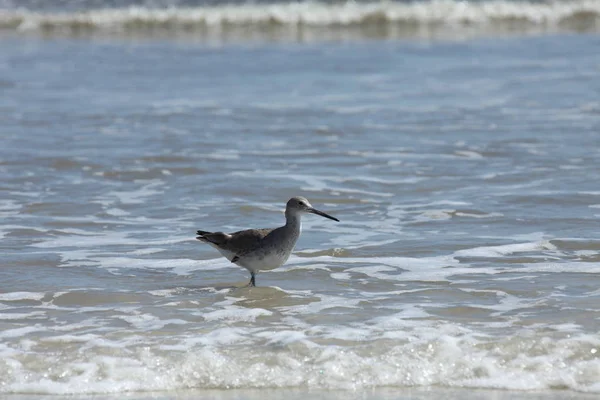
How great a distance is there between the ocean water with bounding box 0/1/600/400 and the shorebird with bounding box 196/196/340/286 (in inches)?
7.3

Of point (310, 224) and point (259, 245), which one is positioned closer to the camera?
point (259, 245)

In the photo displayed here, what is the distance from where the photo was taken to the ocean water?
18.9ft

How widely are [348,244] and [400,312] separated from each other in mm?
1944

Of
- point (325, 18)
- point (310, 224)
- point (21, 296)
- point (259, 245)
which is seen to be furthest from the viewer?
point (325, 18)

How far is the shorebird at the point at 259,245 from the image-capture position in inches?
292

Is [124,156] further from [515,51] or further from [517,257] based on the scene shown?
[515,51]

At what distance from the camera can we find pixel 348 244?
28.1ft

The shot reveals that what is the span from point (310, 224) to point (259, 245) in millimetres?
2080

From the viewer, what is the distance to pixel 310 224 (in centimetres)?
948

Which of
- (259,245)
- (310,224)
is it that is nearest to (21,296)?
(259,245)

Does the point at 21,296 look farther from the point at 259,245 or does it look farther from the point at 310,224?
the point at 310,224

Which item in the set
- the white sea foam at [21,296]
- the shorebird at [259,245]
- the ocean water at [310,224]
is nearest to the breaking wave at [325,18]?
the ocean water at [310,224]

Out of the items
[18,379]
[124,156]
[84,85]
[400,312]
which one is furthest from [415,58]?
[18,379]

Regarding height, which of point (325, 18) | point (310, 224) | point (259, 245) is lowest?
point (310, 224)
